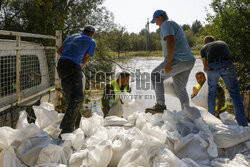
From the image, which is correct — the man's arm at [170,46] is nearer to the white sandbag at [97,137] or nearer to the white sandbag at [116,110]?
the white sandbag at [116,110]

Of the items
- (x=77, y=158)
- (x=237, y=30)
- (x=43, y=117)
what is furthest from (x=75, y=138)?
(x=237, y=30)

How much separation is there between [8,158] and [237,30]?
18.9 ft

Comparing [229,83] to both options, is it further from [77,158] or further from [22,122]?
[22,122]

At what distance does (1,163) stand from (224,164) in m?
1.86

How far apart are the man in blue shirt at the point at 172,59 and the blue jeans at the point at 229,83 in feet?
1.37

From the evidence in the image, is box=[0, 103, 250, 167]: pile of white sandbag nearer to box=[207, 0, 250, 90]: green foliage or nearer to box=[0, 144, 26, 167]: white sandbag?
box=[0, 144, 26, 167]: white sandbag

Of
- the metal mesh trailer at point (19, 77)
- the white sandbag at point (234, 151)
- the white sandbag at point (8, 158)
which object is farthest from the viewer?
the metal mesh trailer at point (19, 77)

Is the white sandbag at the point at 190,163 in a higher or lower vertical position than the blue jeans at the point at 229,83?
lower

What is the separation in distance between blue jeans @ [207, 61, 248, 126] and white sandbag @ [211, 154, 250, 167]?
0.90 metres

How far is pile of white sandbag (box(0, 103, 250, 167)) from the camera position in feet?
5.77

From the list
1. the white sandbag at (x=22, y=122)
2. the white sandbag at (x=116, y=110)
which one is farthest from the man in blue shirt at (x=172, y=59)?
the white sandbag at (x=22, y=122)

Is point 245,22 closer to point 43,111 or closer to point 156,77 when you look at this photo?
point 156,77

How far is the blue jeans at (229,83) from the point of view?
2756 mm

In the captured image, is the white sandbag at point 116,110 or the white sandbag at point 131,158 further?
the white sandbag at point 116,110
